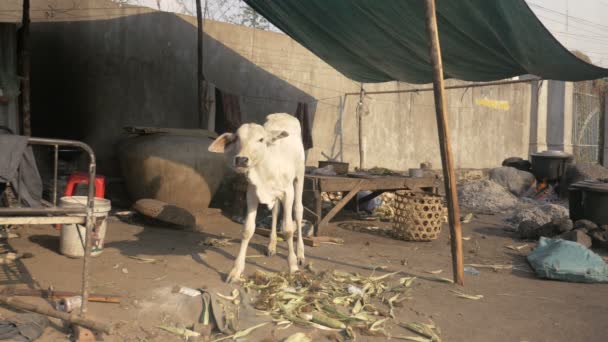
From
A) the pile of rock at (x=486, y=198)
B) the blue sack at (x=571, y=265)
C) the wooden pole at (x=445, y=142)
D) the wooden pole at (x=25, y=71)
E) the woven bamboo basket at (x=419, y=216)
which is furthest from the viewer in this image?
the pile of rock at (x=486, y=198)

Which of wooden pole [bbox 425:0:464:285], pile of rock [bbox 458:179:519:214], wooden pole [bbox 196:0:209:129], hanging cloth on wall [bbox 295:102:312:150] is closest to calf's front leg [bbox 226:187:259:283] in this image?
wooden pole [bbox 425:0:464:285]

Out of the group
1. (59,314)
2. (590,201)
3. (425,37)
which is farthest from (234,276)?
(590,201)

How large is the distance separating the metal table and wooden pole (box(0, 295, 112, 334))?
3.75m

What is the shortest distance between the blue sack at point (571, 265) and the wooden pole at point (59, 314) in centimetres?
400

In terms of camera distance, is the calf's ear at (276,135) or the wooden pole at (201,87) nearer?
the calf's ear at (276,135)

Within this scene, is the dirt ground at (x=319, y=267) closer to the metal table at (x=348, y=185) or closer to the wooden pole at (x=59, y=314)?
the wooden pole at (x=59, y=314)

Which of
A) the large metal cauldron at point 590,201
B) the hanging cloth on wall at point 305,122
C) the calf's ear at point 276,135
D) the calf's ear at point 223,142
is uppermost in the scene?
the hanging cloth on wall at point 305,122

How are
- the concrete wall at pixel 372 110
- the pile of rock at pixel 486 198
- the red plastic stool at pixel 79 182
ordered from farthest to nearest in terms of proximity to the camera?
the concrete wall at pixel 372 110
the pile of rock at pixel 486 198
the red plastic stool at pixel 79 182

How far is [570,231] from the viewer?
6.21 metres

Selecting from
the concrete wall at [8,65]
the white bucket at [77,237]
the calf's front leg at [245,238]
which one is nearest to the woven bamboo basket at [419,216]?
the calf's front leg at [245,238]

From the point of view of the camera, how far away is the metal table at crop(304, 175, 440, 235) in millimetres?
6422

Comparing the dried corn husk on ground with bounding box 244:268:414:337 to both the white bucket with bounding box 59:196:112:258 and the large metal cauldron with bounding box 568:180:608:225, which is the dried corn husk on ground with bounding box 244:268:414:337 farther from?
the large metal cauldron with bounding box 568:180:608:225

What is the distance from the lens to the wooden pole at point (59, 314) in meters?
2.91

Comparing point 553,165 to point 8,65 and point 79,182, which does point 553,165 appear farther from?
point 8,65
